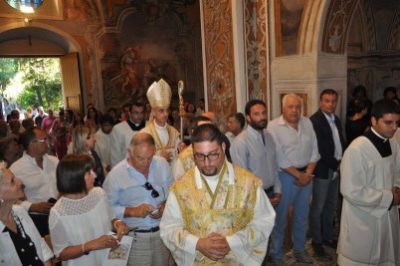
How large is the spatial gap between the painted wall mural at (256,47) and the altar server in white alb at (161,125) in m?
2.37

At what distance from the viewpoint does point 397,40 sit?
861 centimetres

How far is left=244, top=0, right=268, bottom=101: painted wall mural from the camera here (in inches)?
236

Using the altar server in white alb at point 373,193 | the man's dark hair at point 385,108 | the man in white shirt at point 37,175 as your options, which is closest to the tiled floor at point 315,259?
the altar server in white alb at point 373,193

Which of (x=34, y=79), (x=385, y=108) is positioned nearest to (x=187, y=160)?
(x=385, y=108)

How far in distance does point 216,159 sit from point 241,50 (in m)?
4.64

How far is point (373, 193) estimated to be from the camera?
3020 mm

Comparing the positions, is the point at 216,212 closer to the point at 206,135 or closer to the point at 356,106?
the point at 206,135

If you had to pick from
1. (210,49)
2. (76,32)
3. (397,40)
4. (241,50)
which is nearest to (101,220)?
(241,50)

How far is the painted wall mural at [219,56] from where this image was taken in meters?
6.49

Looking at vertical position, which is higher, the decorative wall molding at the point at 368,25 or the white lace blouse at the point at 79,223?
the decorative wall molding at the point at 368,25

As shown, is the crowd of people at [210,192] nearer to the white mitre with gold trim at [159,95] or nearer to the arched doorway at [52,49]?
the white mitre with gold trim at [159,95]

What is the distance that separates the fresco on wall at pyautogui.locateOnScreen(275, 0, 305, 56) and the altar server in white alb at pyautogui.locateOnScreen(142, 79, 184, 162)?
233cm

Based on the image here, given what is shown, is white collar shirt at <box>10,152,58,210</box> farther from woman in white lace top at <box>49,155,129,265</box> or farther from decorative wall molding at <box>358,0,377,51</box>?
decorative wall molding at <box>358,0,377,51</box>

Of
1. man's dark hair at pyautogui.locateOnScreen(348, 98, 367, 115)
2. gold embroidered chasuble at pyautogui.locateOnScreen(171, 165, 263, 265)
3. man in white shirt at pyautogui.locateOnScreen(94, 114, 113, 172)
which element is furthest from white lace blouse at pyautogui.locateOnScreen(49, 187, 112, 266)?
man's dark hair at pyautogui.locateOnScreen(348, 98, 367, 115)
